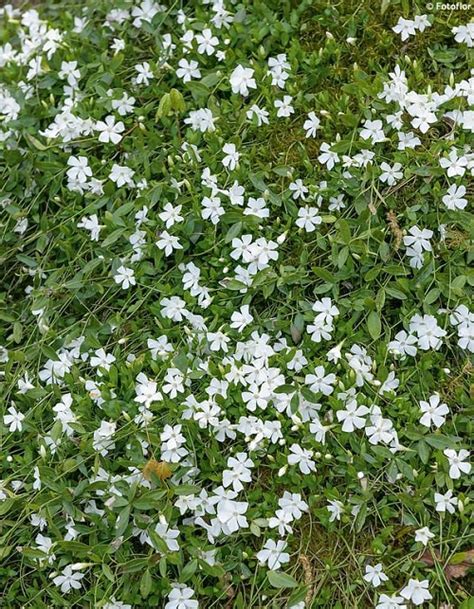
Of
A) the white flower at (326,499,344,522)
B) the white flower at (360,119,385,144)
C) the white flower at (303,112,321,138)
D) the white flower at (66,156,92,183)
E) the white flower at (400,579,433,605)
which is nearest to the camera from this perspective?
the white flower at (400,579,433,605)

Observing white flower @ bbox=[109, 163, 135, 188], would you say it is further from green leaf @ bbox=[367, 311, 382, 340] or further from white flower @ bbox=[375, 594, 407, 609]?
white flower @ bbox=[375, 594, 407, 609]

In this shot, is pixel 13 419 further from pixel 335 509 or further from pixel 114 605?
pixel 335 509

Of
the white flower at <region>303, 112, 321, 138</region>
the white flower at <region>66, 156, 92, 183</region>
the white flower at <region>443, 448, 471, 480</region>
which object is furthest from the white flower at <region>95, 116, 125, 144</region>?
the white flower at <region>443, 448, 471, 480</region>

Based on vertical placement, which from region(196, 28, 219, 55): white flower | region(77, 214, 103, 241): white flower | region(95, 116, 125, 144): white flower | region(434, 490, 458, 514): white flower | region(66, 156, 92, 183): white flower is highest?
region(196, 28, 219, 55): white flower

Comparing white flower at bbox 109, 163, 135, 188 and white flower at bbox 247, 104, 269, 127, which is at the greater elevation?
white flower at bbox 247, 104, 269, 127

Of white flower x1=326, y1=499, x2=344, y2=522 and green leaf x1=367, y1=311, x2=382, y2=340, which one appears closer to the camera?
white flower x1=326, y1=499, x2=344, y2=522

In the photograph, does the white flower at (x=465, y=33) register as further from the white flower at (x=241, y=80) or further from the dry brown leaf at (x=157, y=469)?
the dry brown leaf at (x=157, y=469)

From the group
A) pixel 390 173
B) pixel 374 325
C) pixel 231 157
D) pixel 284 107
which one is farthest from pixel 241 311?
Result: pixel 284 107

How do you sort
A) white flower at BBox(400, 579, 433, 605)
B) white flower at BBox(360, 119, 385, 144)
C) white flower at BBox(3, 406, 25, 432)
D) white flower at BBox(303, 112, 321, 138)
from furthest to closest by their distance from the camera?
1. white flower at BBox(303, 112, 321, 138)
2. white flower at BBox(360, 119, 385, 144)
3. white flower at BBox(3, 406, 25, 432)
4. white flower at BBox(400, 579, 433, 605)
